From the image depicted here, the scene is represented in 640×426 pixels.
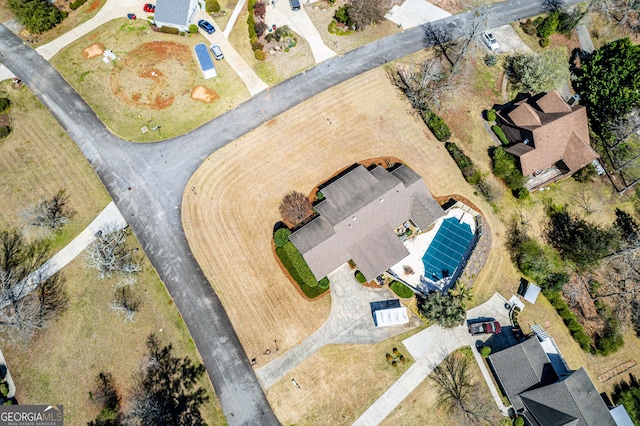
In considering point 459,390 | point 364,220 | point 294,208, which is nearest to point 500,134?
point 364,220

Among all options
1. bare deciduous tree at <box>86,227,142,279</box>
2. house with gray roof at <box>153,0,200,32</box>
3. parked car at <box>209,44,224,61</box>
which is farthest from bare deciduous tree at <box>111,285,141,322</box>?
house with gray roof at <box>153,0,200,32</box>

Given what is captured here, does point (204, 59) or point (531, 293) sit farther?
point (204, 59)

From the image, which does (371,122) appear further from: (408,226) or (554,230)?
(554,230)

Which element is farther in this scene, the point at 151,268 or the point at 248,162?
the point at 248,162

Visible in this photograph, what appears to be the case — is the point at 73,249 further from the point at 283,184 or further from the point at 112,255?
the point at 283,184

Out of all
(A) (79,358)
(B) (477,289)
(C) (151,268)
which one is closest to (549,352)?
(B) (477,289)
